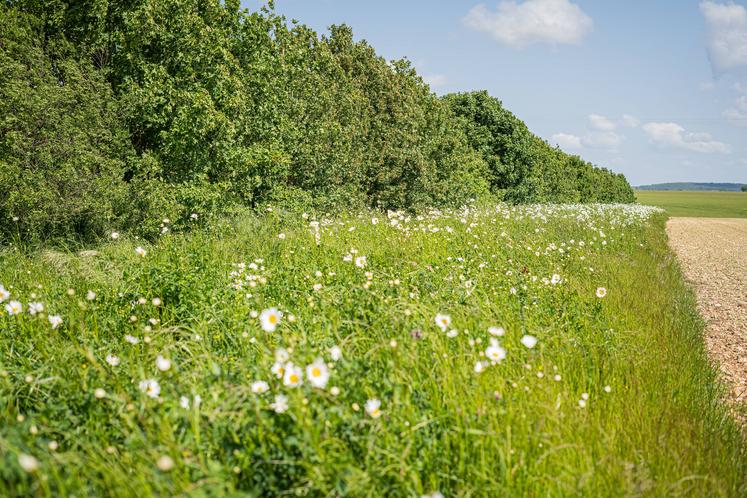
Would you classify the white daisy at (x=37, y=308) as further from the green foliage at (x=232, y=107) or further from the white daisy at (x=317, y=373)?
the green foliage at (x=232, y=107)

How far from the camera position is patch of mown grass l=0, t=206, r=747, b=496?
227 centimetres

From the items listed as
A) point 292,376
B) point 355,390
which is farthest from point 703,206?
point 292,376

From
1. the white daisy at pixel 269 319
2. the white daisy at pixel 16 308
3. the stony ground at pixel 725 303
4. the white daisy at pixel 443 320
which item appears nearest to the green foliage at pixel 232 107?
the white daisy at pixel 16 308

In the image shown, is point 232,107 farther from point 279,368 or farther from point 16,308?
point 279,368

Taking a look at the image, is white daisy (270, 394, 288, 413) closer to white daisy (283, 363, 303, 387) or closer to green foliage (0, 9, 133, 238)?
white daisy (283, 363, 303, 387)

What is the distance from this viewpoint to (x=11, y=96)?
777 cm

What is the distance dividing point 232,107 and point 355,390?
8.85 m

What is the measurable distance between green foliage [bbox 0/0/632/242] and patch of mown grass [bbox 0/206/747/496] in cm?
396

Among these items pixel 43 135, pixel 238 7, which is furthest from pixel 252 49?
pixel 43 135

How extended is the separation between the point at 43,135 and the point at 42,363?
20.6 feet

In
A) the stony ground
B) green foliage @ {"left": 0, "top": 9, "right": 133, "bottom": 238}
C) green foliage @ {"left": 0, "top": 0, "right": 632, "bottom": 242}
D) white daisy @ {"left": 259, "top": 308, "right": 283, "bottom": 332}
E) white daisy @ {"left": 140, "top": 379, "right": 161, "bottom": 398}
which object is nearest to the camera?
white daisy @ {"left": 140, "top": 379, "right": 161, "bottom": 398}

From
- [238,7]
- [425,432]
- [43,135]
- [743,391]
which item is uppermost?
[238,7]

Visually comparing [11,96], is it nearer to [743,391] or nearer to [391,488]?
[391,488]

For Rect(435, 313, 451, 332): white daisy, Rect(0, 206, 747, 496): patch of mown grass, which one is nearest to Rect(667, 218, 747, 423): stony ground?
Rect(0, 206, 747, 496): patch of mown grass
